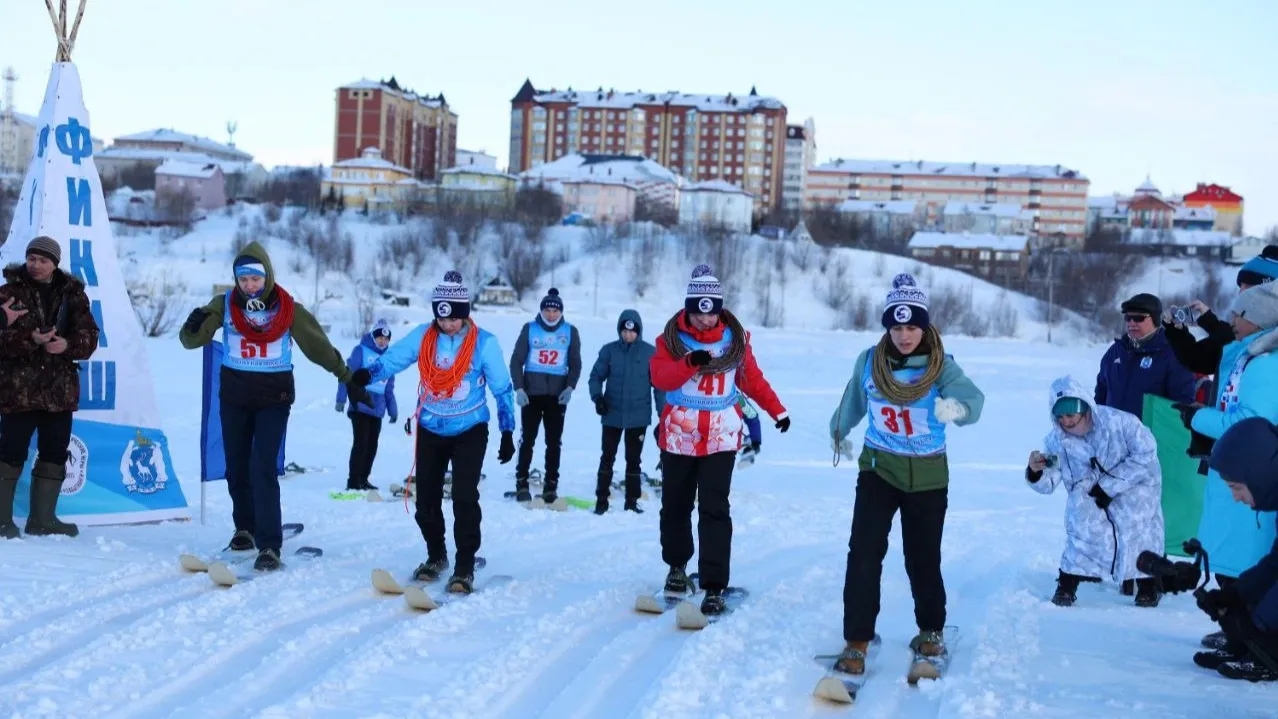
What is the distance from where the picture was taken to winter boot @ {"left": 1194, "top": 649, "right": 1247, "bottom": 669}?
17.9 ft

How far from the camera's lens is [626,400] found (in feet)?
34.7

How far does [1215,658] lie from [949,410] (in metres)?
1.71

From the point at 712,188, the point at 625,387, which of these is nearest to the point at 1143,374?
the point at 625,387

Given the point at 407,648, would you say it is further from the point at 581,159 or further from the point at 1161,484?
the point at 581,159

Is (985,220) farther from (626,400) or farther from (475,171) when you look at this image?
(626,400)

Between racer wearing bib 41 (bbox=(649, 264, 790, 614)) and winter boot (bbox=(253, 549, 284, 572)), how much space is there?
2303 millimetres

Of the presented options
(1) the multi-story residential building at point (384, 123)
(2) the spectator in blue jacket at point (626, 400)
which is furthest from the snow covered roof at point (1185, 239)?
(2) the spectator in blue jacket at point (626, 400)

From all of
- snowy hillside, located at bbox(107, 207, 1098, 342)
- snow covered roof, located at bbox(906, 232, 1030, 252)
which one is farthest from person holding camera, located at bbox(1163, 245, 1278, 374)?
snow covered roof, located at bbox(906, 232, 1030, 252)

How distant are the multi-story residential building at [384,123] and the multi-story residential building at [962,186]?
41.3 m

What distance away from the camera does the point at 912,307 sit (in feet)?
17.7

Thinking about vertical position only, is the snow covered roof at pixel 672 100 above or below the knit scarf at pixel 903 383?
above

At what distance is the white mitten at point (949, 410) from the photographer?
5309 mm

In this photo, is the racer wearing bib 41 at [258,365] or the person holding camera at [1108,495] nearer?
the person holding camera at [1108,495]

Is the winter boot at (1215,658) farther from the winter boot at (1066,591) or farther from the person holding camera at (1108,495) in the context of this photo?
the winter boot at (1066,591)
